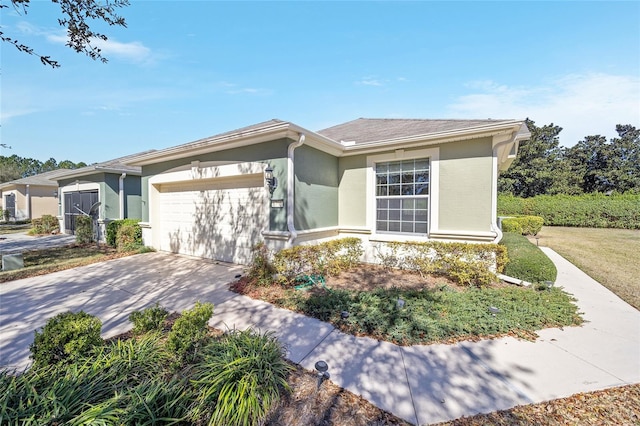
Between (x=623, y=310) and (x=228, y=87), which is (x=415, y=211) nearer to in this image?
(x=623, y=310)

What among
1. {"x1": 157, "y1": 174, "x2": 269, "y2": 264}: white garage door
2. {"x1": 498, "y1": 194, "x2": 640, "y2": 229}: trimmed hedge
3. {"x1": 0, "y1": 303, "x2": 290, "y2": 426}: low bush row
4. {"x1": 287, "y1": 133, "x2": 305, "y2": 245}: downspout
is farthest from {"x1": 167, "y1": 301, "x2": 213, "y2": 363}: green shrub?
{"x1": 498, "y1": 194, "x2": 640, "y2": 229}: trimmed hedge

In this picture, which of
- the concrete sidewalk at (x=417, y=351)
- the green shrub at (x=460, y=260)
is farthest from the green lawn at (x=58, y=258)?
the green shrub at (x=460, y=260)

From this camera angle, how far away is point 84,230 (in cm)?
1112

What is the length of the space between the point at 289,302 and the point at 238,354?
2.05 meters

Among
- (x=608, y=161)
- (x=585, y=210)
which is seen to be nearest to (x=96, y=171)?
(x=585, y=210)

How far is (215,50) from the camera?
8.05 m

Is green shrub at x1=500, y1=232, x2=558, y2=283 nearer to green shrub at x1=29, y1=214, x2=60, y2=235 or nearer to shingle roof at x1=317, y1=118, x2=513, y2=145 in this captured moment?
shingle roof at x1=317, y1=118, x2=513, y2=145

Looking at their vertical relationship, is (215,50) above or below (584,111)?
above

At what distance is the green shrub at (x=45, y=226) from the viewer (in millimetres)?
14531

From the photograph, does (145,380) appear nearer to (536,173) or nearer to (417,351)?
(417,351)

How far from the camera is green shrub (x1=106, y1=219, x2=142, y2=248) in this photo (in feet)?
31.3

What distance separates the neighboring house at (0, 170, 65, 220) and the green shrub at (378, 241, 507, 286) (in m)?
26.2

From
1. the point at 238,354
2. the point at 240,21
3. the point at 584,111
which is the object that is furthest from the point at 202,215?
the point at 584,111

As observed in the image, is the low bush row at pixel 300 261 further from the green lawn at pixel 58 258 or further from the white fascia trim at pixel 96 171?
the white fascia trim at pixel 96 171
